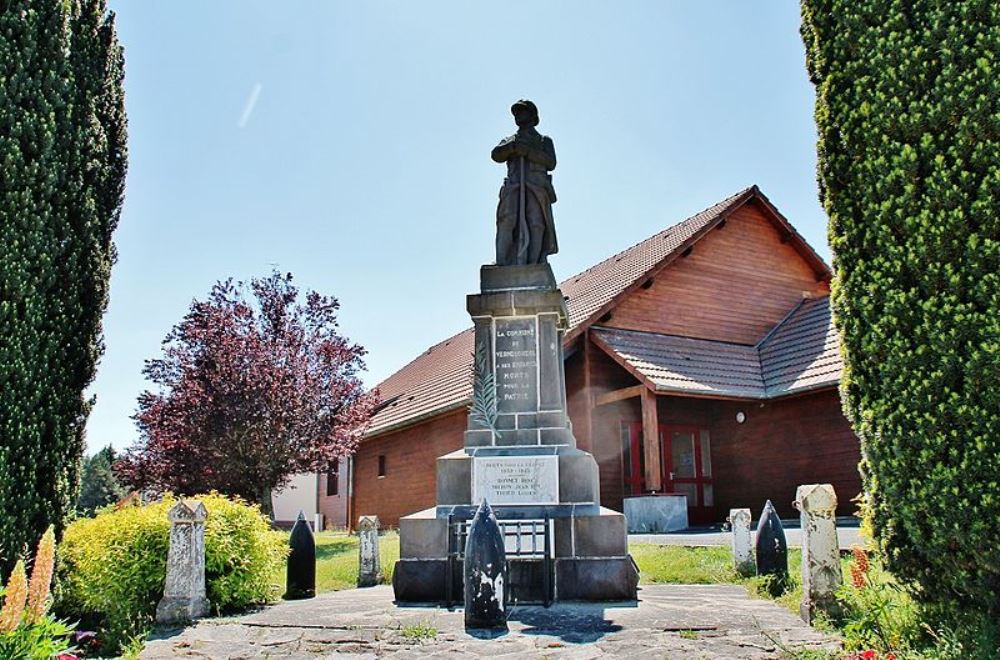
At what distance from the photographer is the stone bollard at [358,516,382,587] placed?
958 cm

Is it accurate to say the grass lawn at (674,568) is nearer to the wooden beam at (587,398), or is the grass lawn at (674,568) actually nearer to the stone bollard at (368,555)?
the stone bollard at (368,555)

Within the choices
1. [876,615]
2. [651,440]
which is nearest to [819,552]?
[876,615]

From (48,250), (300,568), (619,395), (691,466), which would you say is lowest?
(300,568)

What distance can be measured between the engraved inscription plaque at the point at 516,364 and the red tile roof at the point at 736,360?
7267mm

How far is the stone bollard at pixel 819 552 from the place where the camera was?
222 inches

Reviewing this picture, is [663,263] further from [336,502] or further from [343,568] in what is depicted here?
[336,502]

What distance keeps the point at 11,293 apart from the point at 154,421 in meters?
11.4

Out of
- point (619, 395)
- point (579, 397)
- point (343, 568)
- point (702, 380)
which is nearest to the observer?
point (343, 568)

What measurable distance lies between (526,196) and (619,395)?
8.32 m

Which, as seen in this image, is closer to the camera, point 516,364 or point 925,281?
point 925,281

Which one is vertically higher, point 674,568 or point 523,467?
point 523,467

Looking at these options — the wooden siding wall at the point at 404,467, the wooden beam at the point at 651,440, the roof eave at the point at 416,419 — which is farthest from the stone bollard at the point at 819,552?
the wooden siding wall at the point at 404,467

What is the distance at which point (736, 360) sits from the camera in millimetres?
18781

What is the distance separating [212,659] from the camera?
5215 millimetres
